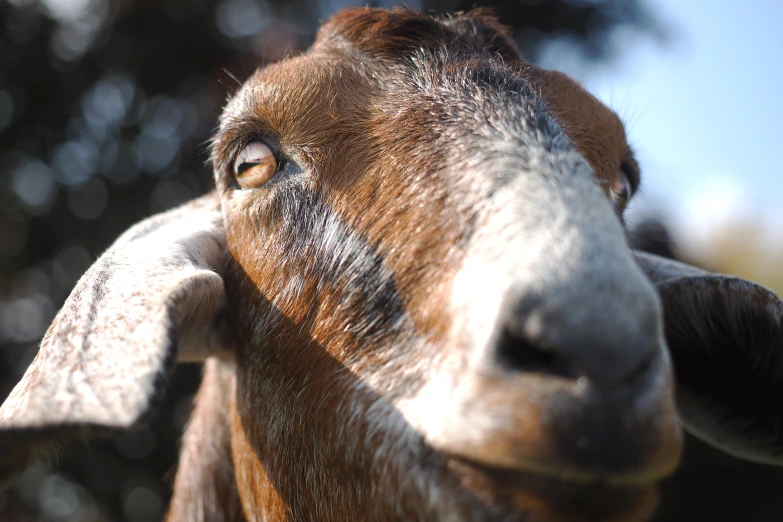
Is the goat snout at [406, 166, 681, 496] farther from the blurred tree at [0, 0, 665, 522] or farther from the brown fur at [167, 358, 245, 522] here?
the blurred tree at [0, 0, 665, 522]

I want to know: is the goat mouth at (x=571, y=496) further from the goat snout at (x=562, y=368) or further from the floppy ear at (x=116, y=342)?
the floppy ear at (x=116, y=342)

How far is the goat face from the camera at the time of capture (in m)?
1.83

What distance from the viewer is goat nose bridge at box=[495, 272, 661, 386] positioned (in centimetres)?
179

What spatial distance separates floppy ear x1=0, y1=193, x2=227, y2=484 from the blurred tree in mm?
8310

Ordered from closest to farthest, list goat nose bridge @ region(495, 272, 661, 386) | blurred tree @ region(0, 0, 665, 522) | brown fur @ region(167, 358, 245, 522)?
goat nose bridge @ region(495, 272, 661, 386), brown fur @ region(167, 358, 245, 522), blurred tree @ region(0, 0, 665, 522)

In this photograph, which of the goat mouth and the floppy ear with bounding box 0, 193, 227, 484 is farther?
the floppy ear with bounding box 0, 193, 227, 484

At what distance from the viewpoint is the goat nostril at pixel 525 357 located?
185 cm

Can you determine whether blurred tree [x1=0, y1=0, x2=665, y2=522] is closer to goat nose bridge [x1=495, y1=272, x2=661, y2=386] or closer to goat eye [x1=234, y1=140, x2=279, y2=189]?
goat eye [x1=234, y1=140, x2=279, y2=189]

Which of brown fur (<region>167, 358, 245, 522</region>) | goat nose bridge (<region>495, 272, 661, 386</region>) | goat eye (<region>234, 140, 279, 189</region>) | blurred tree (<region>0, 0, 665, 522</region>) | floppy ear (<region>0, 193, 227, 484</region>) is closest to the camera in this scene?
goat nose bridge (<region>495, 272, 661, 386</region>)

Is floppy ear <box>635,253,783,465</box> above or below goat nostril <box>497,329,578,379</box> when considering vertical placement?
below

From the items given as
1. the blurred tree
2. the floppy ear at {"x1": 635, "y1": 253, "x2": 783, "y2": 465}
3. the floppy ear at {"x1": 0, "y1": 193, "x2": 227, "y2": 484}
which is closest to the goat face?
the floppy ear at {"x1": 0, "y1": 193, "x2": 227, "y2": 484}

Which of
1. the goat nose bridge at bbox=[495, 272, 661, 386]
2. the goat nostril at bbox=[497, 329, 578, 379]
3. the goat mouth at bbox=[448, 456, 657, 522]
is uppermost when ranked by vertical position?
the goat nose bridge at bbox=[495, 272, 661, 386]

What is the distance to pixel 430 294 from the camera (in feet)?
7.59

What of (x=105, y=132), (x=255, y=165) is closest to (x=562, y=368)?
(x=255, y=165)
